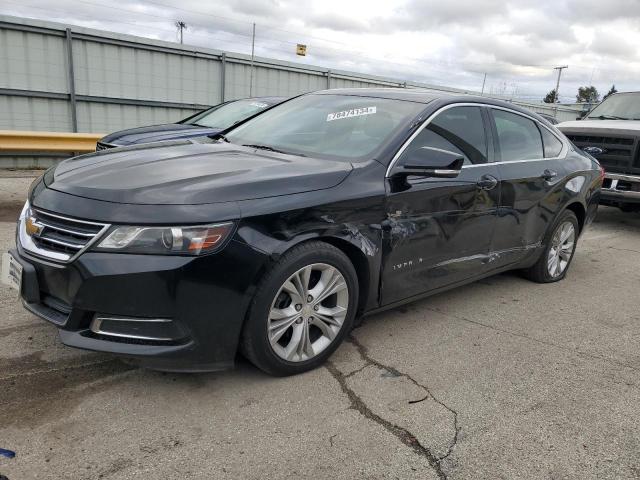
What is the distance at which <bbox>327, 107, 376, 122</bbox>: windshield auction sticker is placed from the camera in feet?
12.6

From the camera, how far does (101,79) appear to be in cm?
1103

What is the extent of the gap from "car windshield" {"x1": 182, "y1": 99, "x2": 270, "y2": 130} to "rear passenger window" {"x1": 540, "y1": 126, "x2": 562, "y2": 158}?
435 cm

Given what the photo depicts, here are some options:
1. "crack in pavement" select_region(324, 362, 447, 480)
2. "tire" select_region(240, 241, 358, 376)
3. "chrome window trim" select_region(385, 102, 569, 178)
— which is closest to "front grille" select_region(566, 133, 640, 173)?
"chrome window trim" select_region(385, 102, 569, 178)

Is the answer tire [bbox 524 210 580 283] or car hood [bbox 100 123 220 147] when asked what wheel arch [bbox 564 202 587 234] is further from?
car hood [bbox 100 123 220 147]

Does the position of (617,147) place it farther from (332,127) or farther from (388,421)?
(388,421)

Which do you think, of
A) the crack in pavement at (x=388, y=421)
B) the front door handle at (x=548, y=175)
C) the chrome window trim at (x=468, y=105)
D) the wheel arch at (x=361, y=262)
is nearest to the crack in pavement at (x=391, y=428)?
the crack in pavement at (x=388, y=421)

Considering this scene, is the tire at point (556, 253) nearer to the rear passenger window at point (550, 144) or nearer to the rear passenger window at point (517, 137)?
the rear passenger window at point (550, 144)

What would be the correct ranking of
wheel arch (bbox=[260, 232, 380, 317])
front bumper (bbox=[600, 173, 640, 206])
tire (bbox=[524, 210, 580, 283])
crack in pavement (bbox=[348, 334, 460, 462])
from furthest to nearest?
1. front bumper (bbox=[600, 173, 640, 206])
2. tire (bbox=[524, 210, 580, 283])
3. wheel arch (bbox=[260, 232, 380, 317])
4. crack in pavement (bbox=[348, 334, 460, 462])

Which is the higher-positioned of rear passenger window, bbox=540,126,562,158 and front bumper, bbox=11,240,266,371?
rear passenger window, bbox=540,126,562,158

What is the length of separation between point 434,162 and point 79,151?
794 centimetres

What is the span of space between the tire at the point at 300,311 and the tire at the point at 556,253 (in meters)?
2.55

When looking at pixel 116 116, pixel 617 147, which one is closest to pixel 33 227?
pixel 617 147

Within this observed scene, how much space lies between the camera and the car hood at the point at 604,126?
8.01 metres

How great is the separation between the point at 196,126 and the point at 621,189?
6.25 meters
